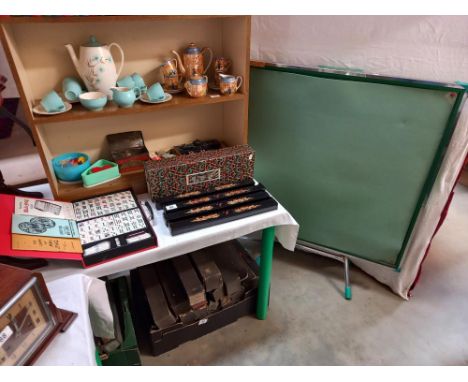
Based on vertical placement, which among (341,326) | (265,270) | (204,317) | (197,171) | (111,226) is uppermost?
(197,171)

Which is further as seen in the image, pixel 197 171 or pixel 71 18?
pixel 197 171

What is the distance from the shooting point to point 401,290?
5.84ft

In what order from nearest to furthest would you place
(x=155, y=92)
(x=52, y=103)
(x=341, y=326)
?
(x=52, y=103), (x=155, y=92), (x=341, y=326)

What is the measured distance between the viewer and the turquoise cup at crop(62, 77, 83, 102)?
115 centimetres

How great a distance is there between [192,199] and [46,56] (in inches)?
28.3

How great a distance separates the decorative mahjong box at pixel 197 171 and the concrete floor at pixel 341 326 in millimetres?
781

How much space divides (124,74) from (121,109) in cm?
22

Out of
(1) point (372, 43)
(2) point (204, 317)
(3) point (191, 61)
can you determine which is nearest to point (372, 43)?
(1) point (372, 43)

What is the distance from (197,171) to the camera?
51.3 inches

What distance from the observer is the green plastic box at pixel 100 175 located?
4.20ft

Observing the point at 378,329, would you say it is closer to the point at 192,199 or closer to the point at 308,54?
the point at 192,199

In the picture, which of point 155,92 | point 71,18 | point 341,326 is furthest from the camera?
point 341,326

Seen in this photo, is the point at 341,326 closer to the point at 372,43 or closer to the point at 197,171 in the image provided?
the point at 197,171
